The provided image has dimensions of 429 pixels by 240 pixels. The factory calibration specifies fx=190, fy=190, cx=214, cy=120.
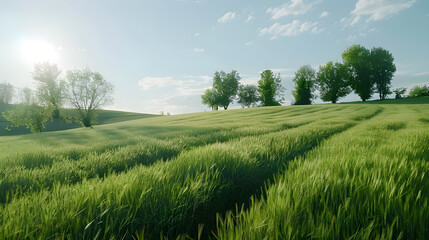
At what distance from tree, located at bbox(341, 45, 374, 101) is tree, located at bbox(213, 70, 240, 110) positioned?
3695 cm

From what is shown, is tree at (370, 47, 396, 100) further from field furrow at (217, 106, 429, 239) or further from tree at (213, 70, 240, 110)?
field furrow at (217, 106, 429, 239)

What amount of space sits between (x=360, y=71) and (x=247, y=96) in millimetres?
38604

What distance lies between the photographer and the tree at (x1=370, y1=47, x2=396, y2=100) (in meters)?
58.1

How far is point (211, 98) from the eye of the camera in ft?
Result: 236

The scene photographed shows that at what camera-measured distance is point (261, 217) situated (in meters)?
1.16

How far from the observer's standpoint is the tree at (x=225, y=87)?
233 feet

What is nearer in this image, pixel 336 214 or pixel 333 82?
pixel 336 214

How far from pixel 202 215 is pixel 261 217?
2.18 ft

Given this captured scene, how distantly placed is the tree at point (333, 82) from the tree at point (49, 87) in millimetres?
70101

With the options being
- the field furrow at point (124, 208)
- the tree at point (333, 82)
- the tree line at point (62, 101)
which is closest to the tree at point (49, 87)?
the tree line at point (62, 101)

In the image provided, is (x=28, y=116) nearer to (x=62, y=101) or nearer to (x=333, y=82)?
(x=62, y=101)

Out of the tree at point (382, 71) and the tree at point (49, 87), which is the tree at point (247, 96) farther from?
the tree at point (49, 87)

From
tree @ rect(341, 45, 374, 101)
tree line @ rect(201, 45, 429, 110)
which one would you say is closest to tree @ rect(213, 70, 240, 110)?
tree line @ rect(201, 45, 429, 110)

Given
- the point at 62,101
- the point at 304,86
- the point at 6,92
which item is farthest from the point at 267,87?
the point at 6,92
